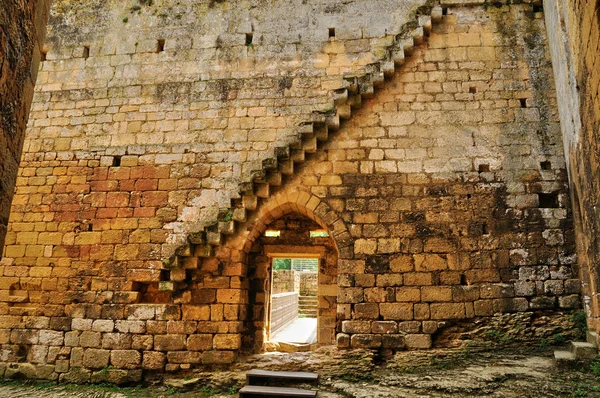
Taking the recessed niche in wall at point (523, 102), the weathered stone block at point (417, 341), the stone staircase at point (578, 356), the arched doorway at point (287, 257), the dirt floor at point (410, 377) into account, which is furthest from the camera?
the arched doorway at point (287, 257)

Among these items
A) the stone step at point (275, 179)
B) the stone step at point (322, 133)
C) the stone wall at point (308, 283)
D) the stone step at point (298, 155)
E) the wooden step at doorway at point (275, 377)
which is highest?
the stone step at point (322, 133)

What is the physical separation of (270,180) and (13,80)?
16.0 ft

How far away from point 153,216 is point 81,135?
257 cm

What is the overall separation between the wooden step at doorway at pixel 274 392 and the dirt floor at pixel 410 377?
0.29 m

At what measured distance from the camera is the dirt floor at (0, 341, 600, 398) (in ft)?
18.4

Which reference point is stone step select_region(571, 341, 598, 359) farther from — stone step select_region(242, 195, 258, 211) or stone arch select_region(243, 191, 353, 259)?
stone step select_region(242, 195, 258, 211)

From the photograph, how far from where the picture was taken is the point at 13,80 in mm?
3164

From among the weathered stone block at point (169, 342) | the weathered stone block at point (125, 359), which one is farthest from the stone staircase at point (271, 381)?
the weathered stone block at point (125, 359)

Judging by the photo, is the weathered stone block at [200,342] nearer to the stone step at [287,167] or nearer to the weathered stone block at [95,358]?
the weathered stone block at [95,358]

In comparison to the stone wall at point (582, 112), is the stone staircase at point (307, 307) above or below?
below

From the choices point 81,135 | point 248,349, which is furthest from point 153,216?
point 248,349

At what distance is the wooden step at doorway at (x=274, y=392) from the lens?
6156mm

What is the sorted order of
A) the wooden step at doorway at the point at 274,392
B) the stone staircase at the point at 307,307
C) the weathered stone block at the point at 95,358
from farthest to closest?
the stone staircase at the point at 307,307 < the weathered stone block at the point at 95,358 < the wooden step at doorway at the point at 274,392

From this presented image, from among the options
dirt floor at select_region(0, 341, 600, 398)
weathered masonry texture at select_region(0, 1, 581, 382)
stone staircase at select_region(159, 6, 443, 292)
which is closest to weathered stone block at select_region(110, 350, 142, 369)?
weathered masonry texture at select_region(0, 1, 581, 382)
